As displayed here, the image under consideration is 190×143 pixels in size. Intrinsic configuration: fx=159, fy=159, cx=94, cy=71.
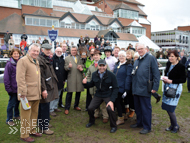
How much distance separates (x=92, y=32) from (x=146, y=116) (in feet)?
105

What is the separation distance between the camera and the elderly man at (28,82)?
10.9ft

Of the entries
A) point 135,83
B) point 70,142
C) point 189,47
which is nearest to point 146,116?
point 135,83

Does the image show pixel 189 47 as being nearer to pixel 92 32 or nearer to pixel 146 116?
pixel 92 32

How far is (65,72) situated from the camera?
5562 mm

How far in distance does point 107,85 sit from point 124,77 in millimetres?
664

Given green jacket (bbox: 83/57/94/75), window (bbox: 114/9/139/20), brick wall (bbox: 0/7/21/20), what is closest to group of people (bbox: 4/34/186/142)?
green jacket (bbox: 83/57/94/75)

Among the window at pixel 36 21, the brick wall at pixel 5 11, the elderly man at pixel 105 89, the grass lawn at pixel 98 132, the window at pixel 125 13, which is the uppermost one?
the window at pixel 125 13

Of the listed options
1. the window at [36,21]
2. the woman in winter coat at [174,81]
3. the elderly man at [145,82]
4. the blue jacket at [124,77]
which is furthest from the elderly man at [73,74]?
the window at [36,21]

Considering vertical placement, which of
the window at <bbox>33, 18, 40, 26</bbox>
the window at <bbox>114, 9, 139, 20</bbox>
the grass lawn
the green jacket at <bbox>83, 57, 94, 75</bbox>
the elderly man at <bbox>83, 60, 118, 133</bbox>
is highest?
the window at <bbox>114, 9, 139, 20</bbox>

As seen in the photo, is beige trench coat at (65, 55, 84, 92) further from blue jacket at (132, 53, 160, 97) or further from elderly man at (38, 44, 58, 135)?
blue jacket at (132, 53, 160, 97)

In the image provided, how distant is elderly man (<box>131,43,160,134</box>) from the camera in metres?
3.93

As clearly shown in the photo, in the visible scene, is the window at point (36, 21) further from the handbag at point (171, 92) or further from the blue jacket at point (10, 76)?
the handbag at point (171, 92)

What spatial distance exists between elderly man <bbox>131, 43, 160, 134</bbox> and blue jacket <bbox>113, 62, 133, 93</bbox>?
36 centimetres

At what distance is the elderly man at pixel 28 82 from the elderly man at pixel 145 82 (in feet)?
8.03
